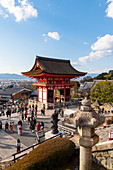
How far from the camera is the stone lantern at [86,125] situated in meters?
4.34

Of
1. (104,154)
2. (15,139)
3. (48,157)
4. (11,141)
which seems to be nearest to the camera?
(48,157)

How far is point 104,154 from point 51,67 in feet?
74.6

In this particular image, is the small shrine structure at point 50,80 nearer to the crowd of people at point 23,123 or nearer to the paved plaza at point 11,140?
the crowd of people at point 23,123

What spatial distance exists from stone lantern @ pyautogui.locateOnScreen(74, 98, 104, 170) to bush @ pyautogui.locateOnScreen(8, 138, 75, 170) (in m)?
1.84

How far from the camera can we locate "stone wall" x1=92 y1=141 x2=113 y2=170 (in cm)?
639

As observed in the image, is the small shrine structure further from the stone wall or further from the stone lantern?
the stone lantern

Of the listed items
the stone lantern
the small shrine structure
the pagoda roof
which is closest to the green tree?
the pagoda roof

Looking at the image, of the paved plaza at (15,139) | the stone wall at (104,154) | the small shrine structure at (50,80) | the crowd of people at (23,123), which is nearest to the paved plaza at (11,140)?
the paved plaza at (15,139)

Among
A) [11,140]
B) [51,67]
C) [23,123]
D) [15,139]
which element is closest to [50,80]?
[51,67]

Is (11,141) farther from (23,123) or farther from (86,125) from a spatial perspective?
(86,125)

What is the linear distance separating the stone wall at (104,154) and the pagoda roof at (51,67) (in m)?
18.8

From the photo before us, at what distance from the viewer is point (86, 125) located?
171 inches

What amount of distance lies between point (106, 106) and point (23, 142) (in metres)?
18.2

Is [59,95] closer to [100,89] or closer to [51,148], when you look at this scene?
[100,89]
